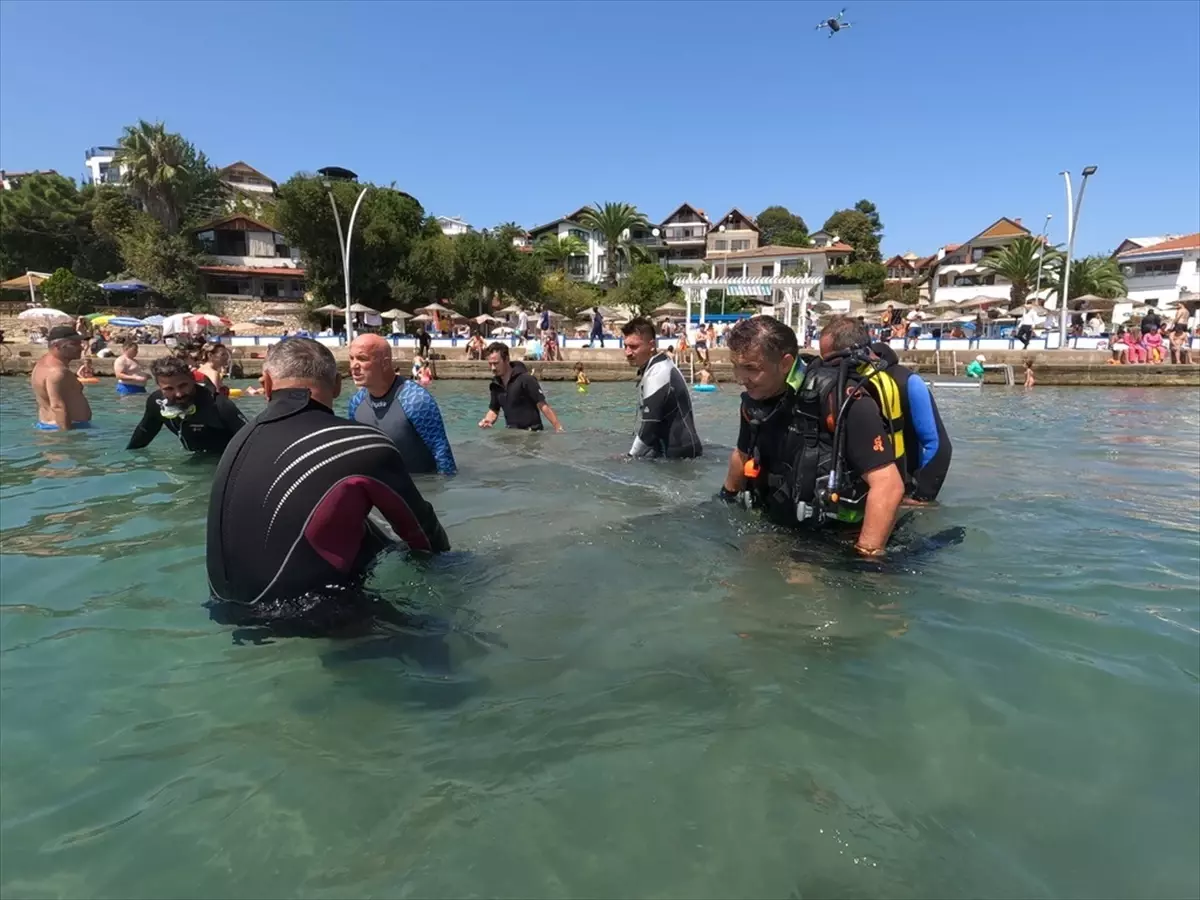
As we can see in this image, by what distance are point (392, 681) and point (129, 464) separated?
6409mm

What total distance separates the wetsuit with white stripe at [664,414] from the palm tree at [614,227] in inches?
2337

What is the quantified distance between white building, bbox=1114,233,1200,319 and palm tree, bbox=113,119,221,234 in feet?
227

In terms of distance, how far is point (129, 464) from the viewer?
777 centimetres

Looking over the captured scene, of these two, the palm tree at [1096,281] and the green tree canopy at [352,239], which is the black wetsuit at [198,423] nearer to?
the green tree canopy at [352,239]

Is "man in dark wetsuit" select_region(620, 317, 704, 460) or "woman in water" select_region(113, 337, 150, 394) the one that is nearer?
"man in dark wetsuit" select_region(620, 317, 704, 460)

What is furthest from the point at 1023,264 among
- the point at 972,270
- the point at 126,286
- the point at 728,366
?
the point at 126,286

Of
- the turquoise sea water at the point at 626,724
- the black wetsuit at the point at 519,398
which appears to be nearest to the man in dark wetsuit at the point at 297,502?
the turquoise sea water at the point at 626,724

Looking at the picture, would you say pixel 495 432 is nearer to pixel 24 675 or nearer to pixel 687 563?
pixel 687 563

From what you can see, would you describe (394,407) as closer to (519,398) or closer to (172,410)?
(172,410)

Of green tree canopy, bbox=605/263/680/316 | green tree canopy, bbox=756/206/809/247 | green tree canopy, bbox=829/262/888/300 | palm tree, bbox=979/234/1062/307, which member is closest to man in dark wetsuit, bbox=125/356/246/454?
green tree canopy, bbox=605/263/680/316

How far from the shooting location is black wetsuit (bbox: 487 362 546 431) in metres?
9.33

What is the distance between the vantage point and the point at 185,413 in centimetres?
731

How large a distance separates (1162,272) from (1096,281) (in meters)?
4.79

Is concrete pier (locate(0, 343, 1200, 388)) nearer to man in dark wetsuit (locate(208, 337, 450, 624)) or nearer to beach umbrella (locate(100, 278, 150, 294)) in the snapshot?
beach umbrella (locate(100, 278, 150, 294))
